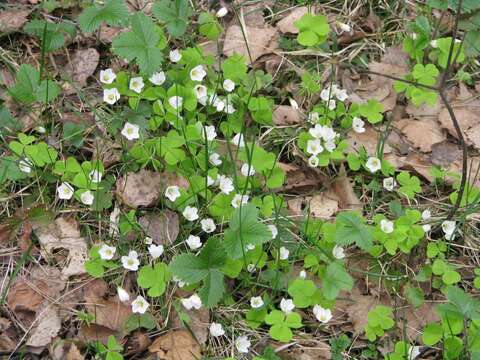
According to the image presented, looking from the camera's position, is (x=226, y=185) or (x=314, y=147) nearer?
(x=226, y=185)

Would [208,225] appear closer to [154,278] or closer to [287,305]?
[154,278]

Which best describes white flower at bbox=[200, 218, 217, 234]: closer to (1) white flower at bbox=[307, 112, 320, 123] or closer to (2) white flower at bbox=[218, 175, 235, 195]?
(2) white flower at bbox=[218, 175, 235, 195]

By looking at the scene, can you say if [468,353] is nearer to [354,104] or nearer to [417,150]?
[417,150]

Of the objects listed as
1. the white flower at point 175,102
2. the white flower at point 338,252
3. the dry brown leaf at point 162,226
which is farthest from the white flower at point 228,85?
the white flower at point 338,252

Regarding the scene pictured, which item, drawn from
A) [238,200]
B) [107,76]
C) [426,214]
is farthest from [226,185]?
[426,214]

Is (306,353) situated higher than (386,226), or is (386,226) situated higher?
(386,226)

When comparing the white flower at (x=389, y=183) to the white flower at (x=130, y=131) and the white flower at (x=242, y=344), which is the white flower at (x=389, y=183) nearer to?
the white flower at (x=242, y=344)
